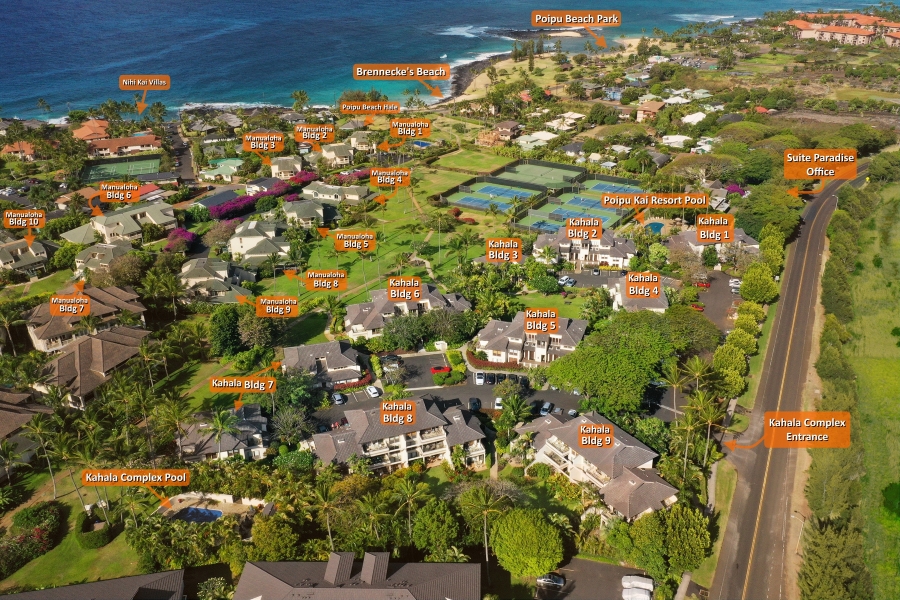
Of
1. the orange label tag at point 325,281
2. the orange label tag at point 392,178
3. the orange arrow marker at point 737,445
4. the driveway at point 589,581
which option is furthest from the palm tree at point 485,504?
the orange label tag at point 392,178

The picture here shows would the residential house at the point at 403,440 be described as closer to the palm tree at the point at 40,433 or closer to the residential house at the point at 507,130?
the palm tree at the point at 40,433

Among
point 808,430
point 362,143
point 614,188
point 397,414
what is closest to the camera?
point 397,414

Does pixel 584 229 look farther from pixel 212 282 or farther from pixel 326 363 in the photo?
pixel 212 282

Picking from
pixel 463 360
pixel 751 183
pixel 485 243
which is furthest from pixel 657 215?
pixel 463 360

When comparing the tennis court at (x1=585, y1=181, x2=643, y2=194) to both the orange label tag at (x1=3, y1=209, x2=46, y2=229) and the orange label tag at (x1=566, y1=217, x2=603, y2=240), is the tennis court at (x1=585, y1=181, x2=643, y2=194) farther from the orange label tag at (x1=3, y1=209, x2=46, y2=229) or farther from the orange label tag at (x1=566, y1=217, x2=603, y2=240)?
the orange label tag at (x1=3, y1=209, x2=46, y2=229)

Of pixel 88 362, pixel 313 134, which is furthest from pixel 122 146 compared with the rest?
pixel 88 362

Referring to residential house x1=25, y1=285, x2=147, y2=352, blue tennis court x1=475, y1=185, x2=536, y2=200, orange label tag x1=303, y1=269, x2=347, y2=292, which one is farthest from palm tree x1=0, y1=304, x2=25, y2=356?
blue tennis court x1=475, y1=185, x2=536, y2=200
